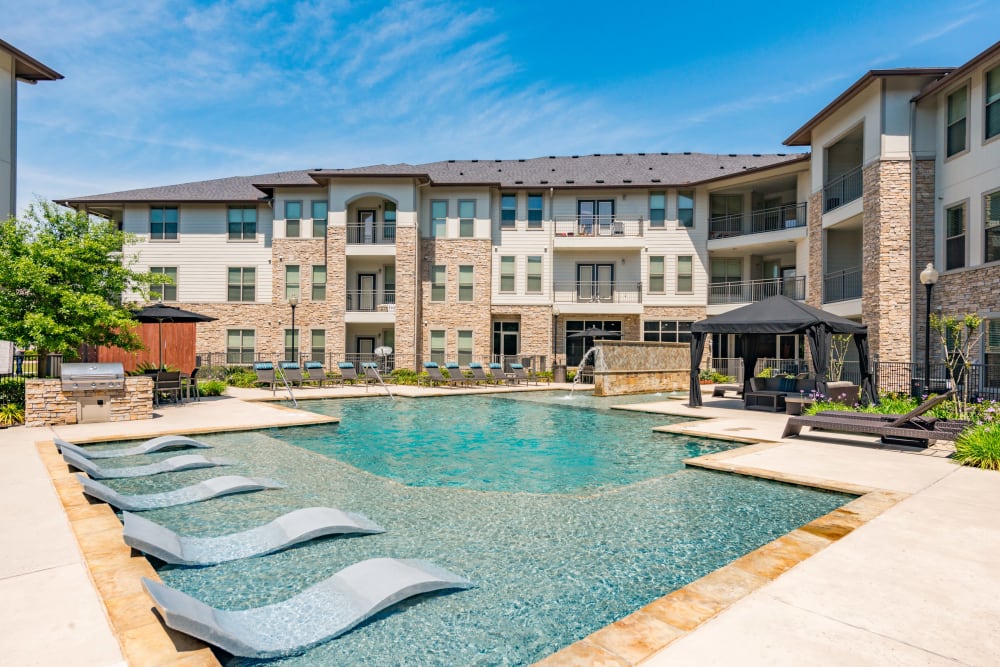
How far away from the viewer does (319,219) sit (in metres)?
26.7

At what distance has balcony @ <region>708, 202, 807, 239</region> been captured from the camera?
25.0 m

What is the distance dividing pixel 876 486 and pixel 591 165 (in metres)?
26.4

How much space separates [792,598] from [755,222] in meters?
26.6

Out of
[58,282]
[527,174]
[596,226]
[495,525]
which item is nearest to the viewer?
[495,525]

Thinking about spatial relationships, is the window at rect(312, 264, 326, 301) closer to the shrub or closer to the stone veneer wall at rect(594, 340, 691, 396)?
the stone veneer wall at rect(594, 340, 691, 396)

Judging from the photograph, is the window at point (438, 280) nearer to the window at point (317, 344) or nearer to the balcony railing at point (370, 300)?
the balcony railing at point (370, 300)

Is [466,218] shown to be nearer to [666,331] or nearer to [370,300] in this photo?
[370,300]

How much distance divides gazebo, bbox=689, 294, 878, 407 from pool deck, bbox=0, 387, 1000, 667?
22.3 ft

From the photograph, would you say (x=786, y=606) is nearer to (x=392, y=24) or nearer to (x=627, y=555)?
(x=627, y=555)

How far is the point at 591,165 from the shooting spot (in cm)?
3009

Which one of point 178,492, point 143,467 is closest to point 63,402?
point 143,467

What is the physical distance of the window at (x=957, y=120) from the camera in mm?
15219

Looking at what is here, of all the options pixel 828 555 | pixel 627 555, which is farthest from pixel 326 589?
pixel 828 555

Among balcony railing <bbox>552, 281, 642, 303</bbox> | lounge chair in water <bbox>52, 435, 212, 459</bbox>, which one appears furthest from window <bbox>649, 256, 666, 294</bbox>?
lounge chair in water <bbox>52, 435, 212, 459</bbox>
